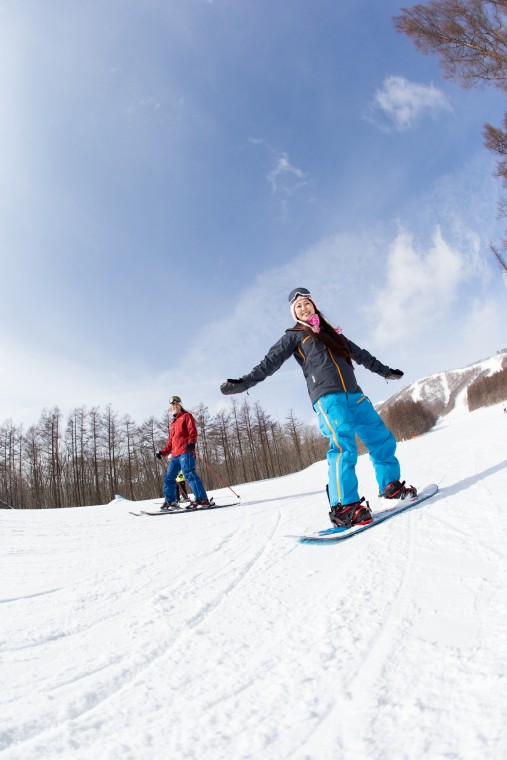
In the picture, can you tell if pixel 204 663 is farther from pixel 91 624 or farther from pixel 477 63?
pixel 477 63

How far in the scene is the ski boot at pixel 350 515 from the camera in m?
2.55

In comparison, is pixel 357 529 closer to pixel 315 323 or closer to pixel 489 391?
pixel 315 323

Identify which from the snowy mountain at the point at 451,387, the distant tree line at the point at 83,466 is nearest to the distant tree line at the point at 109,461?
the distant tree line at the point at 83,466

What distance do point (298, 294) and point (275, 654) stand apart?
3.11 m

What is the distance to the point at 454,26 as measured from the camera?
36.8 ft

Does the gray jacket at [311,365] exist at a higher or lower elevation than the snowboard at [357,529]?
higher

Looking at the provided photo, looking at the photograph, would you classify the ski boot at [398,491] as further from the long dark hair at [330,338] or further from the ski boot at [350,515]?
the long dark hair at [330,338]

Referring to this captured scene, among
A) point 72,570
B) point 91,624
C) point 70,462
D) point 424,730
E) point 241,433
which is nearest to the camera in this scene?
point 424,730

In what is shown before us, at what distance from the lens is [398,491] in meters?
3.08

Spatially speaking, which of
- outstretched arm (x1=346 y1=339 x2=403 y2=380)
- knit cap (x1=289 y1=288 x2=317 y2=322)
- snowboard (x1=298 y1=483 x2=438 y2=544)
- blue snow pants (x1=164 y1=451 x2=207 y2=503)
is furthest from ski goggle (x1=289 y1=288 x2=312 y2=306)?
blue snow pants (x1=164 y1=451 x2=207 y2=503)

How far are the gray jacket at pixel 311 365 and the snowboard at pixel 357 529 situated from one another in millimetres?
1007

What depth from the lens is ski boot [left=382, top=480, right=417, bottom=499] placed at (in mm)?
3002

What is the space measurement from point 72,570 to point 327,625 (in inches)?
74.4

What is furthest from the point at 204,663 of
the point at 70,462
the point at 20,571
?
the point at 70,462
